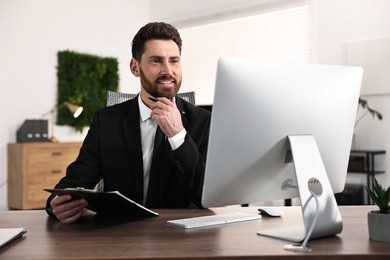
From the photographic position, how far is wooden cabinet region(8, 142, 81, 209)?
545 cm

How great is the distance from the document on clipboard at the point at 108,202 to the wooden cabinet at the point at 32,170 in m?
4.19

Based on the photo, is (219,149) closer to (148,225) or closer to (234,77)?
(234,77)

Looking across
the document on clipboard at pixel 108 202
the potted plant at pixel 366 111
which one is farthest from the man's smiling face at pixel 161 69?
the potted plant at pixel 366 111

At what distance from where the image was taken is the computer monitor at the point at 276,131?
116cm

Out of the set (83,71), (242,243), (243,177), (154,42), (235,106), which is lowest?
(242,243)

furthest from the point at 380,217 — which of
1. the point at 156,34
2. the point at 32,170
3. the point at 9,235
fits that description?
the point at 32,170

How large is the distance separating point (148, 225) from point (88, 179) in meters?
0.60

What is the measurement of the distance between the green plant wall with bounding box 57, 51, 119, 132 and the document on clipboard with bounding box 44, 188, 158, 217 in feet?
15.8

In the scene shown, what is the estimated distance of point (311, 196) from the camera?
3.85 ft

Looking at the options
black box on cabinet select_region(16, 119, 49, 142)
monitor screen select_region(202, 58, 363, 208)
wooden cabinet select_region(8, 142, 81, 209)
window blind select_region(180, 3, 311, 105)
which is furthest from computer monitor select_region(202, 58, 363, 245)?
black box on cabinet select_region(16, 119, 49, 142)

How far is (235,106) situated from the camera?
116 cm

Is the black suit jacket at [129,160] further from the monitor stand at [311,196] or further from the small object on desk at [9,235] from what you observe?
the monitor stand at [311,196]

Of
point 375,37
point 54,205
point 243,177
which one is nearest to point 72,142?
point 375,37

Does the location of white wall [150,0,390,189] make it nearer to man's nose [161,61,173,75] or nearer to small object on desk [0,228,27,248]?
man's nose [161,61,173,75]
